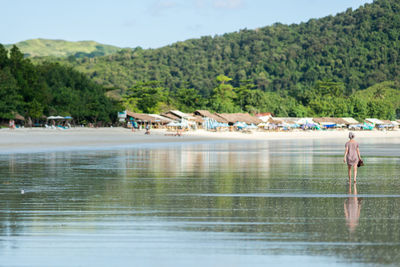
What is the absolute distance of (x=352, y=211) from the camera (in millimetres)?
10594

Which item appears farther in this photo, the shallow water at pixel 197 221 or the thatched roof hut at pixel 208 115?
the thatched roof hut at pixel 208 115

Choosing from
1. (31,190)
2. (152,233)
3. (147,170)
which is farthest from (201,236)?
(147,170)

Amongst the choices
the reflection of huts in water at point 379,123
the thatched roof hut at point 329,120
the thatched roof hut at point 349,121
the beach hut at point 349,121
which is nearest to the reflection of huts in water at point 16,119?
the thatched roof hut at point 329,120

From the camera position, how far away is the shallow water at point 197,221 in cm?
711

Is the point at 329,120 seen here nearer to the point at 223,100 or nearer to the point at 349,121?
the point at 349,121

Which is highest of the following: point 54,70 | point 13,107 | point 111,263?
point 54,70

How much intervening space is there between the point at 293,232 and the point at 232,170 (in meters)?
12.1

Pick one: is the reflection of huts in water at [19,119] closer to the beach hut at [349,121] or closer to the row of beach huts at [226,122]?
the row of beach huts at [226,122]

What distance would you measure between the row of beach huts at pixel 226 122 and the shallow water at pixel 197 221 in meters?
78.9

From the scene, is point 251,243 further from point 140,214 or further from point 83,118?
point 83,118

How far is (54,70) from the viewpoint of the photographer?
334 ft

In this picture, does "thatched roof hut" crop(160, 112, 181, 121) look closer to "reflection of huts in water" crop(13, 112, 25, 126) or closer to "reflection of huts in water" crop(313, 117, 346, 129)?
"reflection of huts in water" crop(13, 112, 25, 126)

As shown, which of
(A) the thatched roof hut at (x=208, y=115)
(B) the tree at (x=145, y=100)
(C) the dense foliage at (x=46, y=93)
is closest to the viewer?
(C) the dense foliage at (x=46, y=93)

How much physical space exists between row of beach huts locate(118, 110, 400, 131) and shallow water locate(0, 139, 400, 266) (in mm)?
78882
